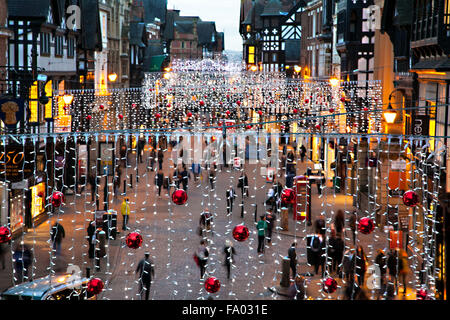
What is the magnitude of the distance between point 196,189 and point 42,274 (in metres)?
18.1

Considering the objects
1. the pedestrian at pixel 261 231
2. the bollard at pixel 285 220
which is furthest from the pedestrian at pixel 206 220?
the bollard at pixel 285 220

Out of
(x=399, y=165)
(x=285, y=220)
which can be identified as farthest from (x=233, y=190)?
(x=399, y=165)

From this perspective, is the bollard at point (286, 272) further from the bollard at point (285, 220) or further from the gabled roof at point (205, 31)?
the gabled roof at point (205, 31)

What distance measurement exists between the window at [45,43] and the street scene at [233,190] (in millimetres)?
115

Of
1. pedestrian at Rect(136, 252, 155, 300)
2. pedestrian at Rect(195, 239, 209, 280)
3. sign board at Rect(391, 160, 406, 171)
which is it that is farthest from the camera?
sign board at Rect(391, 160, 406, 171)

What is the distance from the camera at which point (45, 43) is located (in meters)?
36.4

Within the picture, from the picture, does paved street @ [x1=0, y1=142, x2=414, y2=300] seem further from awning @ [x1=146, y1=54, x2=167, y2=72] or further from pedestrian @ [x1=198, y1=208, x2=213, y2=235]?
awning @ [x1=146, y1=54, x2=167, y2=72]

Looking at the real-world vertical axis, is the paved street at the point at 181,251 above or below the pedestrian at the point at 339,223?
below

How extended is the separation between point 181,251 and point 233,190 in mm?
8298

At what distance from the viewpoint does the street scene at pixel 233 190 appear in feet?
67.4

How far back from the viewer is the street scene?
20547mm

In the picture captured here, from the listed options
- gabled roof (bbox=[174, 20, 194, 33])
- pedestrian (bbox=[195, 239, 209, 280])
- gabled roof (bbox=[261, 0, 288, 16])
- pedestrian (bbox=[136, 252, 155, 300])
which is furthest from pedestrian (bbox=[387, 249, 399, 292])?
gabled roof (bbox=[174, 20, 194, 33])

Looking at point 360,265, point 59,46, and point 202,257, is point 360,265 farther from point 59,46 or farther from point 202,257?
point 59,46

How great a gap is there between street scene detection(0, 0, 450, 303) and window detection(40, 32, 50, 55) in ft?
0.38
